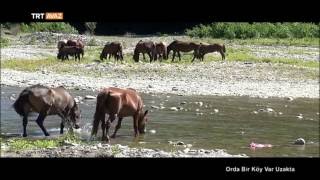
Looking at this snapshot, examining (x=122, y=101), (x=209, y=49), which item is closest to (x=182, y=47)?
(x=209, y=49)

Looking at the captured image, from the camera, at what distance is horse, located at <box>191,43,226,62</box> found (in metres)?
24.7

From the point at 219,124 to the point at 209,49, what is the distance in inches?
428

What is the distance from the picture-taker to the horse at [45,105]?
12242mm

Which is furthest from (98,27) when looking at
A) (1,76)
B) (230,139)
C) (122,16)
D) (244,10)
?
(1,76)

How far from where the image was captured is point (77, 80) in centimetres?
2206

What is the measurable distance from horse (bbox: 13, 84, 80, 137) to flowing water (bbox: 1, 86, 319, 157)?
298 millimetres

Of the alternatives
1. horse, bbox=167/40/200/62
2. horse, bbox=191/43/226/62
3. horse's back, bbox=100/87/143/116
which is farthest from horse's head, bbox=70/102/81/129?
horse, bbox=167/40/200/62

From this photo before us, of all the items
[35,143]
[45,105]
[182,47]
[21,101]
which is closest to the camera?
[35,143]

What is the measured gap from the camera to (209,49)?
81.7 ft

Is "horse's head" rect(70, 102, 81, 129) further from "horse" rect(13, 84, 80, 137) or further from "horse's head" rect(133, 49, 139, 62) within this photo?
"horse's head" rect(133, 49, 139, 62)

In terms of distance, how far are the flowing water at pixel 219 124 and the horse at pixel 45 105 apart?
0.98 feet

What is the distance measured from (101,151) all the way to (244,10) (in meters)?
3.00

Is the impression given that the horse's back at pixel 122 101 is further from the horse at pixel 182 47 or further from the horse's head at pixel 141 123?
the horse at pixel 182 47

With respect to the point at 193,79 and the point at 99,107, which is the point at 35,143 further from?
the point at 193,79
